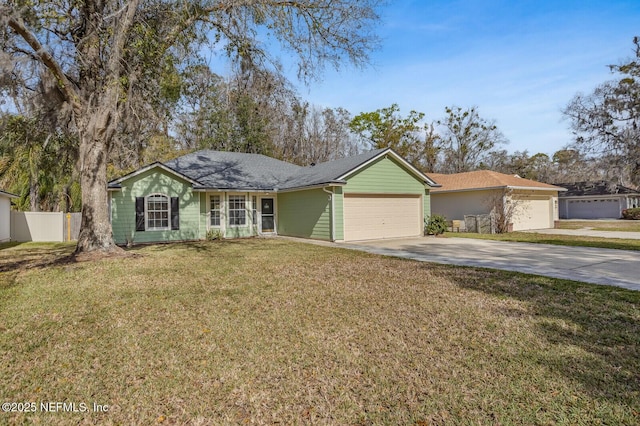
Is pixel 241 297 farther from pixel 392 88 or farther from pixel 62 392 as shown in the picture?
pixel 392 88

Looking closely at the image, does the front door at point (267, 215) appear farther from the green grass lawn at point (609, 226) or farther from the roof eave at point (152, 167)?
the green grass lawn at point (609, 226)

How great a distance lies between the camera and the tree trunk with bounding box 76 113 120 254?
32.8ft

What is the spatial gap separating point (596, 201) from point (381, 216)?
2677 centimetres

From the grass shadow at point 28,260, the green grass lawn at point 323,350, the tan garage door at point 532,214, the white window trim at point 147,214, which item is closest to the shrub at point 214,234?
the white window trim at point 147,214

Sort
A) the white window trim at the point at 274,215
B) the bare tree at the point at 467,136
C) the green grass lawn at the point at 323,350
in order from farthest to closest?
the bare tree at the point at 467,136 → the white window trim at the point at 274,215 → the green grass lawn at the point at 323,350

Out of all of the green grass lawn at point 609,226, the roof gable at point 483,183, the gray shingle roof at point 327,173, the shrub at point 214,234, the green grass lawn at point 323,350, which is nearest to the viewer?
the green grass lawn at point 323,350

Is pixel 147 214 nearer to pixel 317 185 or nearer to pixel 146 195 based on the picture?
pixel 146 195

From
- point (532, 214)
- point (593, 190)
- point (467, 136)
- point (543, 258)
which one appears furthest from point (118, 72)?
point (593, 190)

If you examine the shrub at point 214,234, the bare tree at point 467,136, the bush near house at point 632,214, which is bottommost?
the shrub at point 214,234

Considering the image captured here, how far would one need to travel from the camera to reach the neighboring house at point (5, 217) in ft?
51.0

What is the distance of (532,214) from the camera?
70.9 ft

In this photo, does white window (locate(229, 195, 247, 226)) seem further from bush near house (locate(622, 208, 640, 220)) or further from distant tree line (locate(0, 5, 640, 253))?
bush near house (locate(622, 208, 640, 220))

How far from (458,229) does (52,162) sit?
19.0 m

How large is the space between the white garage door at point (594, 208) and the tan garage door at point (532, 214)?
43.6ft
